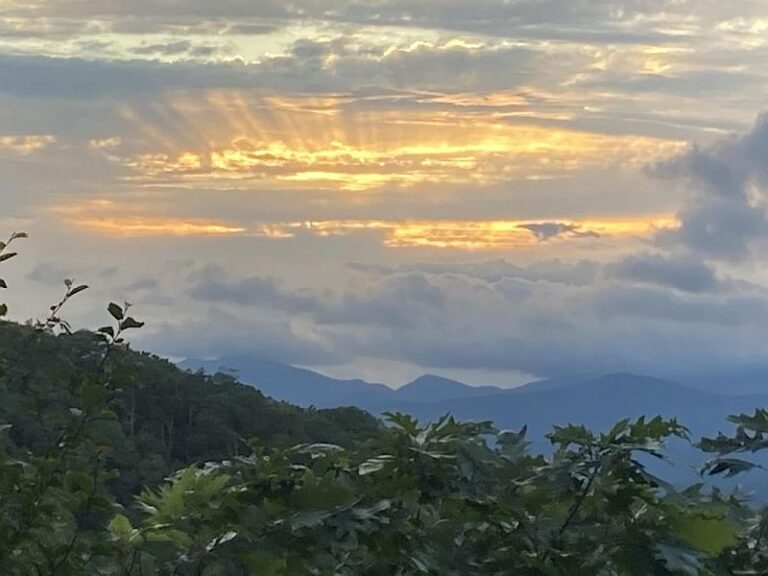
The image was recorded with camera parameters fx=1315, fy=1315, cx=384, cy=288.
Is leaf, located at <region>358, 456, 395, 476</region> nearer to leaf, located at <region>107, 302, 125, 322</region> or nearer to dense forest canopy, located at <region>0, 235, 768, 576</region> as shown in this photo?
dense forest canopy, located at <region>0, 235, 768, 576</region>

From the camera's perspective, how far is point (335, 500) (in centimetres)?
322

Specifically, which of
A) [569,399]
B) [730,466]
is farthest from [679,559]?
[569,399]

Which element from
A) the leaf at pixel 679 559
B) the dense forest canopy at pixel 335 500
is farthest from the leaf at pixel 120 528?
the leaf at pixel 679 559

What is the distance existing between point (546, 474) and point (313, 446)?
2.02ft

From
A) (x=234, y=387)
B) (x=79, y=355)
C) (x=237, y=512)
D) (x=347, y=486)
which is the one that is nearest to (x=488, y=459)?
(x=347, y=486)

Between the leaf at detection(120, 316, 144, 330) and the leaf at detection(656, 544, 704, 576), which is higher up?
the leaf at detection(120, 316, 144, 330)

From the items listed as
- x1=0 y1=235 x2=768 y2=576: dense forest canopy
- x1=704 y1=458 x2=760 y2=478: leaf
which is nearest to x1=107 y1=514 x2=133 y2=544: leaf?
x1=0 y1=235 x2=768 y2=576: dense forest canopy

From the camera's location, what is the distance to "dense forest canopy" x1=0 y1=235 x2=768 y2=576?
3188mm

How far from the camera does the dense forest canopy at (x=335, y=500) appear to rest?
10.5 ft

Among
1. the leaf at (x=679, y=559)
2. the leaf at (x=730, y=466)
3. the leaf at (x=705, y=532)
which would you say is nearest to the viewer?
the leaf at (x=679, y=559)

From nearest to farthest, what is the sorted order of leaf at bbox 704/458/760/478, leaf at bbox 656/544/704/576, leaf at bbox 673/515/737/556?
leaf at bbox 656/544/704/576
leaf at bbox 673/515/737/556
leaf at bbox 704/458/760/478

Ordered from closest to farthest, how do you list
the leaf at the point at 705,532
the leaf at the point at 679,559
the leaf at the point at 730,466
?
the leaf at the point at 679,559
the leaf at the point at 705,532
the leaf at the point at 730,466

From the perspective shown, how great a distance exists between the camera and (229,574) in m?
3.16

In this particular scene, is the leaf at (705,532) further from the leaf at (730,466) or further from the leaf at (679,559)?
the leaf at (730,466)
